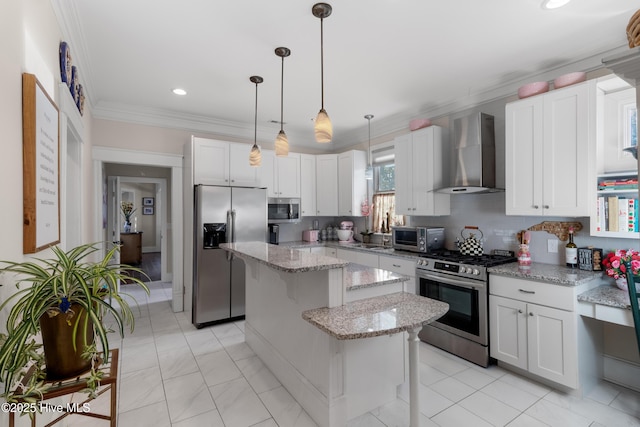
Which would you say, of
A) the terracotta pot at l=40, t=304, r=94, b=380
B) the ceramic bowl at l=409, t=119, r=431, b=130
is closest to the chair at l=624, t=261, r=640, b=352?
the ceramic bowl at l=409, t=119, r=431, b=130

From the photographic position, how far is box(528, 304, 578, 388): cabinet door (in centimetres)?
234

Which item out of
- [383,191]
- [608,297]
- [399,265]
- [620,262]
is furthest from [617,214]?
[383,191]

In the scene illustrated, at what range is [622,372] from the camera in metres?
2.54

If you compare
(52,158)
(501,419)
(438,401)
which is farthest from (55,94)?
(501,419)

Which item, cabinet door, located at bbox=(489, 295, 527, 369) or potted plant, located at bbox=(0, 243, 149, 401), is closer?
potted plant, located at bbox=(0, 243, 149, 401)

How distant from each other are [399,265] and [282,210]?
79.3 inches

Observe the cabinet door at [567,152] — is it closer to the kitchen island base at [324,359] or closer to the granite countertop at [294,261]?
the kitchen island base at [324,359]

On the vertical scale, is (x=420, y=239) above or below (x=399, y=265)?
above

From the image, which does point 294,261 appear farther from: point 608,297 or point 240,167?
point 240,167

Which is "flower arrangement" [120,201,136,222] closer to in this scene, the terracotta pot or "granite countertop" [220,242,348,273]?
"granite countertop" [220,242,348,273]

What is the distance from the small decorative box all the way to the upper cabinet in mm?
3696

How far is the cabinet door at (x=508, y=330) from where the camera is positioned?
2615 millimetres

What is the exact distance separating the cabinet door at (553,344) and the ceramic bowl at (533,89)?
185cm

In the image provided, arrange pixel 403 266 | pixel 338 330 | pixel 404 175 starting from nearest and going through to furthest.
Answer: pixel 338 330
pixel 403 266
pixel 404 175
